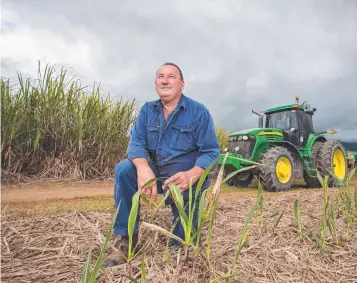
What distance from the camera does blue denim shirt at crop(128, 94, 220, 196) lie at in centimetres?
216

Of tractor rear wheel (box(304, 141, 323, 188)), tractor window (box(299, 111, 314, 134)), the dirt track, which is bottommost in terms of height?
the dirt track

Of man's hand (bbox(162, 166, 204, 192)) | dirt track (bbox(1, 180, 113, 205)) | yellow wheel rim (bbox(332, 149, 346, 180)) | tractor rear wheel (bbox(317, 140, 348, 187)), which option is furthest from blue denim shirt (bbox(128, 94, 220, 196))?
yellow wheel rim (bbox(332, 149, 346, 180))

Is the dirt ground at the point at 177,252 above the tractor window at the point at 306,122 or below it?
below

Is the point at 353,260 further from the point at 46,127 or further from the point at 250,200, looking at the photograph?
the point at 46,127

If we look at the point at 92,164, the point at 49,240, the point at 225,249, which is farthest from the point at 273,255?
the point at 92,164

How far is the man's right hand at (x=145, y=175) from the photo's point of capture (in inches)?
73.7

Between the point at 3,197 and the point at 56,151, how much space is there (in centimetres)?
209

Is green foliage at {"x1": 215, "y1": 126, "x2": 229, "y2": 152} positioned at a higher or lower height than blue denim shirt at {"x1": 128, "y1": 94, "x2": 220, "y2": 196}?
higher

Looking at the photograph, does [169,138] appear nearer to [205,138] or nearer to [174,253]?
[205,138]

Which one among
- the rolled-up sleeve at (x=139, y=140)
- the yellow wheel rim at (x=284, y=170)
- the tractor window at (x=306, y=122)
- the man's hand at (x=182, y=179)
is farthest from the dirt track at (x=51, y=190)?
the tractor window at (x=306, y=122)

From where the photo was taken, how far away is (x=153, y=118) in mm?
2229

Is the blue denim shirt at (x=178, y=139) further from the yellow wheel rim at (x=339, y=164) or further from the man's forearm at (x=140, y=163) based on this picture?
the yellow wheel rim at (x=339, y=164)

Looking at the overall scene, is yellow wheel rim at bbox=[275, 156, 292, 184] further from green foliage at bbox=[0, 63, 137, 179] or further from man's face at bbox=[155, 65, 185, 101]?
man's face at bbox=[155, 65, 185, 101]

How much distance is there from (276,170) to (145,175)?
467 centimetres
